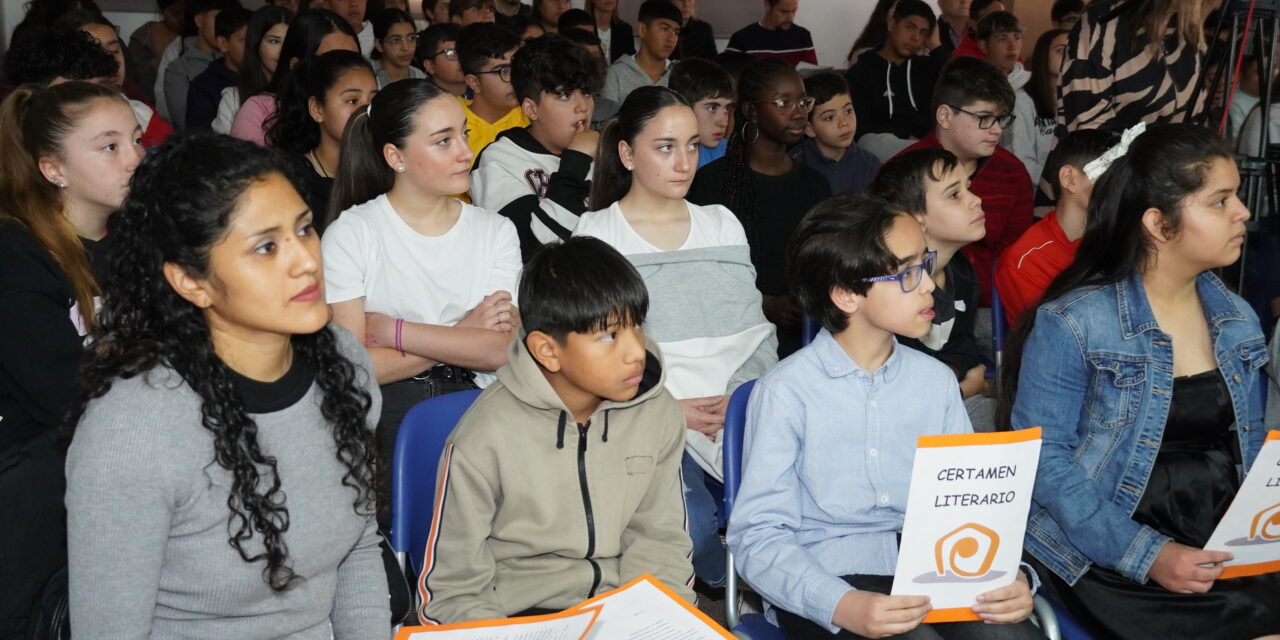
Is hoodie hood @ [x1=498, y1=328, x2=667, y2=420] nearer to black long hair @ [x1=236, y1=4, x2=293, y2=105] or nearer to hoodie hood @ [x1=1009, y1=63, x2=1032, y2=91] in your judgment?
black long hair @ [x1=236, y1=4, x2=293, y2=105]

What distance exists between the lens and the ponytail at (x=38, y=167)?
2.17 metres

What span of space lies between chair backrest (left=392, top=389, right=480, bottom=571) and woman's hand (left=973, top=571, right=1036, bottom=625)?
990 mm

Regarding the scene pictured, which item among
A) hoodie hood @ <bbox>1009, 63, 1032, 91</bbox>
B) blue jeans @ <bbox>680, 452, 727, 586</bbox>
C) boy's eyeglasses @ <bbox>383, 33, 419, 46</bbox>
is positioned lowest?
blue jeans @ <bbox>680, 452, 727, 586</bbox>

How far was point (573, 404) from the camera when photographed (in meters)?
1.91

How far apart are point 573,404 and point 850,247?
2.05ft

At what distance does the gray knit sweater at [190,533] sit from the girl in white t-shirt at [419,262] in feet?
2.41

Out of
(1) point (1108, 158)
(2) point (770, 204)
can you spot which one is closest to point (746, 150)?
(2) point (770, 204)

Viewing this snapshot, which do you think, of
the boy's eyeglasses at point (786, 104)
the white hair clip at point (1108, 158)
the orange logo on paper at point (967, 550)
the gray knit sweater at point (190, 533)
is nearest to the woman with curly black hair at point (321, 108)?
the boy's eyeglasses at point (786, 104)

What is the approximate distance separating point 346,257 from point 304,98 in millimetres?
1289

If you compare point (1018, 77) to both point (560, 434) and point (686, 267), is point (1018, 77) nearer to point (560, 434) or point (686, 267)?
point (686, 267)

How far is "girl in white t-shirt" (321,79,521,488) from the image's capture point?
2443 millimetres

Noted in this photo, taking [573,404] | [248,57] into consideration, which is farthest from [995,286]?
[248,57]

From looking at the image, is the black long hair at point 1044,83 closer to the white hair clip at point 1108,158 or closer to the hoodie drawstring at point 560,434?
the white hair clip at point 1108,158

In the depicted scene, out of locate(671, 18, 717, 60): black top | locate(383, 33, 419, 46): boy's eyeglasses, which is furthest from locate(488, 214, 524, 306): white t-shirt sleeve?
locate(671, 18, 717, 60): black top
